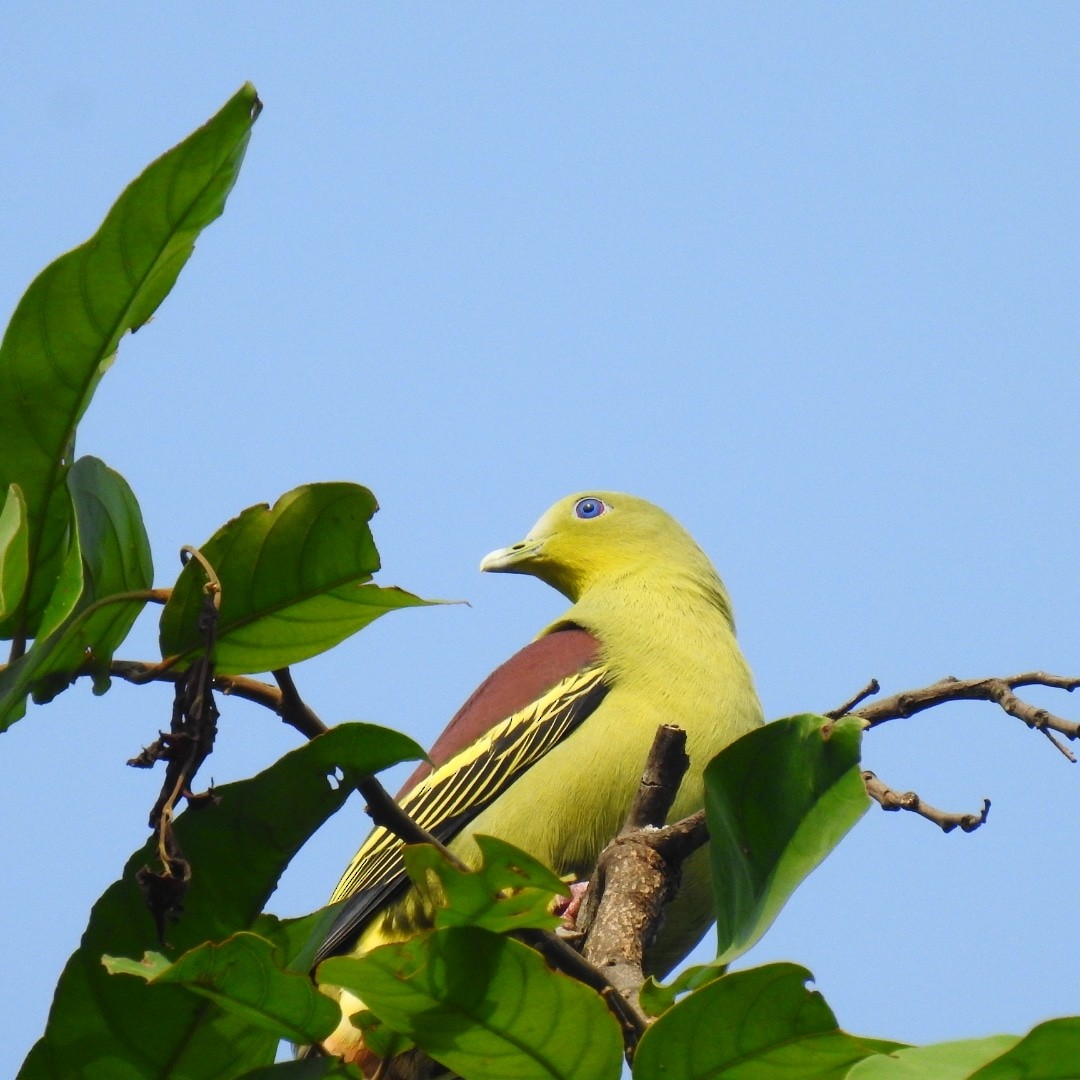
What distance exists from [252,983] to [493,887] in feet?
0.98

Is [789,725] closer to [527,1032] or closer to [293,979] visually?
[527,1032]

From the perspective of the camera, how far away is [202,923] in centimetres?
189

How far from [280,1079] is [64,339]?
3.12ft

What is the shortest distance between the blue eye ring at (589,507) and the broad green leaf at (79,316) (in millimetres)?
3959

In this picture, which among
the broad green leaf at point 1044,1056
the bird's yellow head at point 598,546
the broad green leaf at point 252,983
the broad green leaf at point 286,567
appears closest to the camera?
the broad green leaf at point 1044,1056

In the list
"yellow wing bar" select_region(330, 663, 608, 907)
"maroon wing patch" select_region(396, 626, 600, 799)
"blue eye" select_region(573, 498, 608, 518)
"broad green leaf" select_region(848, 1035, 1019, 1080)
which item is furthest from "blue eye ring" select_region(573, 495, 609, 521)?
"broad green leaf" select_region(848, 1035, 1019, 1080)

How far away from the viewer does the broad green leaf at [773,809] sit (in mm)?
1747

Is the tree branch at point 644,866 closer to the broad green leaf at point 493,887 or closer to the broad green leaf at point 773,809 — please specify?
the broad green leaf at point 773,809

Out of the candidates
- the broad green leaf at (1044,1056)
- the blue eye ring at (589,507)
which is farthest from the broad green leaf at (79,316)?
the blue eye ring at (589,507)

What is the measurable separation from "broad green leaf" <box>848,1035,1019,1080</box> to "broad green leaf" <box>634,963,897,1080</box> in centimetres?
9

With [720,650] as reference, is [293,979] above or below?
below

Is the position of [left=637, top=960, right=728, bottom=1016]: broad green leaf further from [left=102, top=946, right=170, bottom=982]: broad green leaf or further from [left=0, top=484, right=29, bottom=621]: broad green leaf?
[left=0, top=484, right=29, bottom=621]: broad green leaf

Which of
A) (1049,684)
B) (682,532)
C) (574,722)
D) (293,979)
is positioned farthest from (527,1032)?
(682,532)

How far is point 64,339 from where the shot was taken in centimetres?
176
